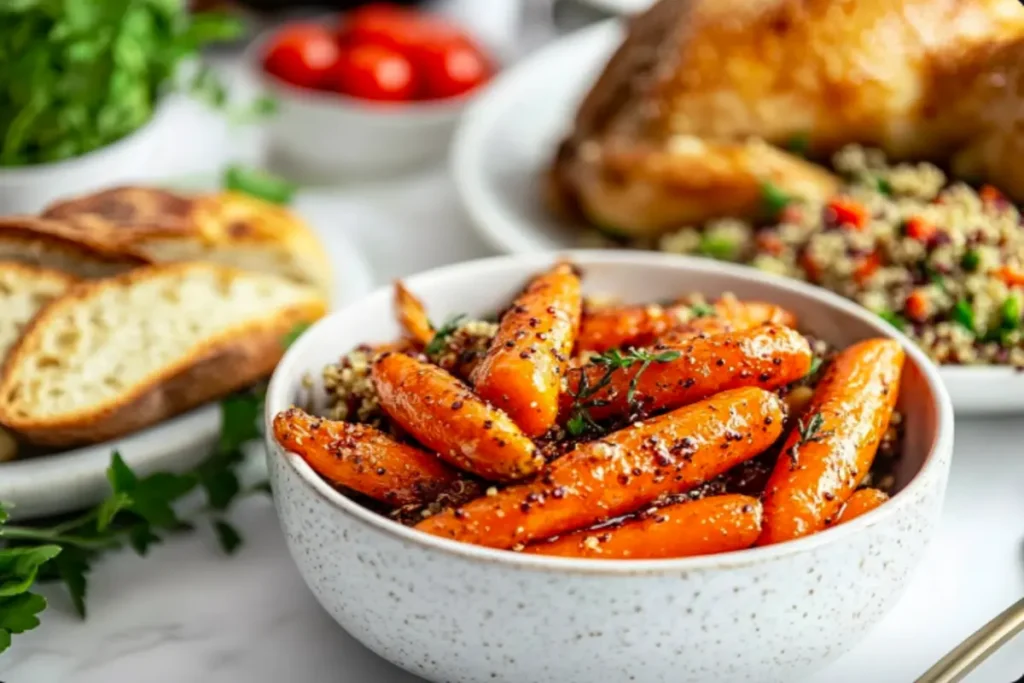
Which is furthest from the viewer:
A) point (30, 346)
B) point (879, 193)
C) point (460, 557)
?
point (879, 193)

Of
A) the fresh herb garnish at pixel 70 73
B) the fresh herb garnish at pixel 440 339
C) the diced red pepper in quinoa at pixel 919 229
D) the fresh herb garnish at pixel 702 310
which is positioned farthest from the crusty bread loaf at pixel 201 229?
the diced red pepper in quinoa at pixel 919 229

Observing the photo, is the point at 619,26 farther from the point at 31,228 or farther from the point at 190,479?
the point at 190,479

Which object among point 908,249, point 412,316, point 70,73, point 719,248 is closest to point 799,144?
point 719,248

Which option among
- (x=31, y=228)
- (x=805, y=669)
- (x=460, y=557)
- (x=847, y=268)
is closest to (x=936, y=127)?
(x=847, y=268)

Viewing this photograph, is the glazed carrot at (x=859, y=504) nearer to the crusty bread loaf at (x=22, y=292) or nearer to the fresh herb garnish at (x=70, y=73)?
the crusty bread loaf at (x=22, y=292)

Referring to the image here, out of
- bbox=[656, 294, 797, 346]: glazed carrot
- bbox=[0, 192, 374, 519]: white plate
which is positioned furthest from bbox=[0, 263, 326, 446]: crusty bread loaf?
bbox=[656, 294, 797, 346]: glazed carrot

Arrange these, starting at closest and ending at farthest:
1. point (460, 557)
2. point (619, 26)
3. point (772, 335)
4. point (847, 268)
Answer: point (460, 557), point (772, 335), point (847, 268), point (619, 26)
